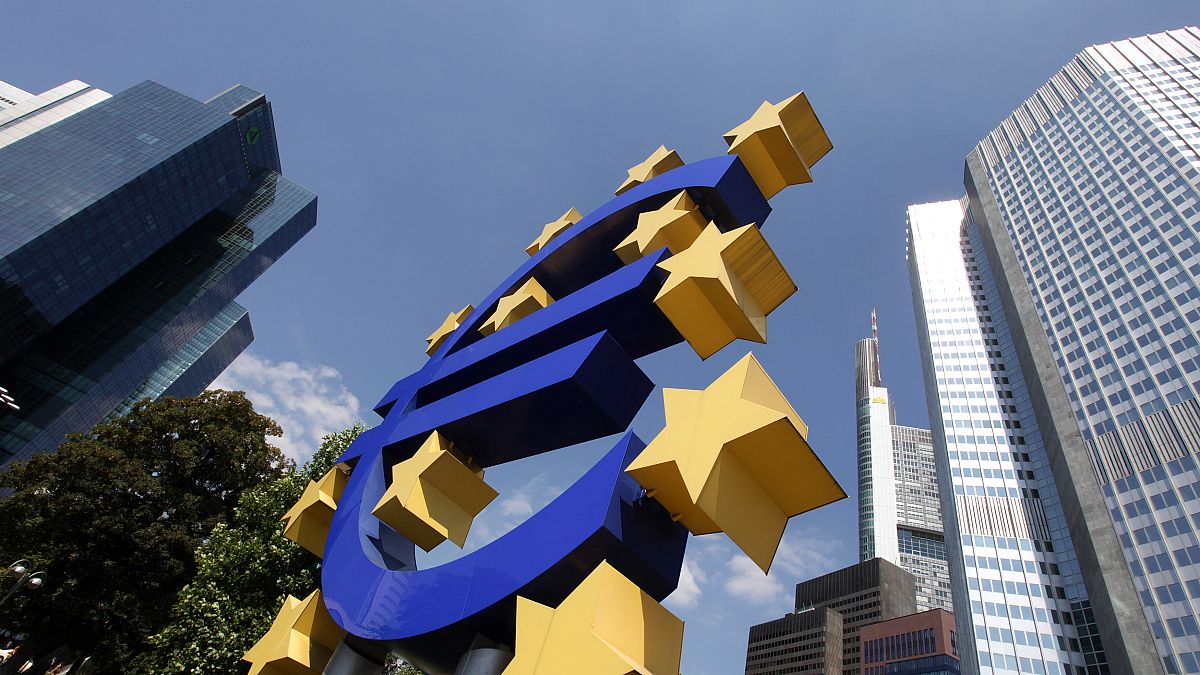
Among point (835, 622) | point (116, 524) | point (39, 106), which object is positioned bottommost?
point (116, 524)

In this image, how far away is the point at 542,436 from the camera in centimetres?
599

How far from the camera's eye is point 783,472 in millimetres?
3688

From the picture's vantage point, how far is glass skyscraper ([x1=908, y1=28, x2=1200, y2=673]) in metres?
51.0

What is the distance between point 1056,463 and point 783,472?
79.5 meters

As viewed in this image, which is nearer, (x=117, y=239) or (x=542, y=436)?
(x=542, y=436)

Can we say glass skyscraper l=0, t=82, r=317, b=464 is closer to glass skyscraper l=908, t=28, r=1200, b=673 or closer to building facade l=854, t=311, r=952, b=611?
glass skyscraper l=908, t=28, r=1200, b=673

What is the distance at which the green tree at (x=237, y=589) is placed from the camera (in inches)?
404

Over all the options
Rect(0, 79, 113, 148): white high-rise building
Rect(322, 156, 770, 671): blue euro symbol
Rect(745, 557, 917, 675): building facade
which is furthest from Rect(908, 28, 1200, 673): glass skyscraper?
Rect(0, 79, 113, 148): white high-rise building

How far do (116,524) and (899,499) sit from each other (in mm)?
153573

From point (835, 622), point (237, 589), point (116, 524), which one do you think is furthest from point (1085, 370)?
point (116, 524)

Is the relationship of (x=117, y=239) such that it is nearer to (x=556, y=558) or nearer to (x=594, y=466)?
(x=594, y=466)

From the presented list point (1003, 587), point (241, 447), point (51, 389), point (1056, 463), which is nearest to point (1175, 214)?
point (1056, 463)

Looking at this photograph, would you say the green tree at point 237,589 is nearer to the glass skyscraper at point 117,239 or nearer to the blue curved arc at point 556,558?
the blue curved arc at point 556,558

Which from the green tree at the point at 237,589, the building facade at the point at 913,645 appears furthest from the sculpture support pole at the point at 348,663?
the building facade at the point at 913,645
